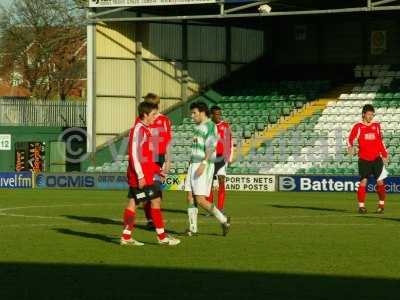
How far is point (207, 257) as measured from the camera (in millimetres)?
14367

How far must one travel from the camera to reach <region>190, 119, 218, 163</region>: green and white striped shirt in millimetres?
17109

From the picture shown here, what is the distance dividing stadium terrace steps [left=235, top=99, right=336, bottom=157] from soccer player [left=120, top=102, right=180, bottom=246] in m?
26.8

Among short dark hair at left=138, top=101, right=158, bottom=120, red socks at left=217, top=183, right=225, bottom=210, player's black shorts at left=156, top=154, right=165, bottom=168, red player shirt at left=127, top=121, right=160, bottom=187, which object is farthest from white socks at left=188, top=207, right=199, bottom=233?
red socks at left=217, top=183, right=225, bottom=210

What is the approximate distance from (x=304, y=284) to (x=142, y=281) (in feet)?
5.32

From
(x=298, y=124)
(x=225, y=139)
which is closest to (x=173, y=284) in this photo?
(x=225, y=139)

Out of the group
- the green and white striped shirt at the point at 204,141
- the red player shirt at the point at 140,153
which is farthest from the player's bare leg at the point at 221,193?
the red player shirt at the point at 140,153

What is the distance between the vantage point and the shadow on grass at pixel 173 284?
10828 millimetres

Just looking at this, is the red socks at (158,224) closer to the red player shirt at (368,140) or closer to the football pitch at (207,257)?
the football pitch at (207,257)

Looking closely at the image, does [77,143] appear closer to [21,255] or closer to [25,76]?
[25,76]

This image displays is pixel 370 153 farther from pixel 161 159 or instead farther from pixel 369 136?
pixel 161 159

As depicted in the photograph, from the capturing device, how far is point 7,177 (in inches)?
1575

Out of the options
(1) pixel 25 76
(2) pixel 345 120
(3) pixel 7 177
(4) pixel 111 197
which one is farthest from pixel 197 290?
(1) pixel 25 76

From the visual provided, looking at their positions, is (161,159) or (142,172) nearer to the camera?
(142,172)

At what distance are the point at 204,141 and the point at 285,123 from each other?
2752 cm
